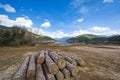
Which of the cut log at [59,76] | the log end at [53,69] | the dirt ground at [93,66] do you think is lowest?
the dirt ground at [93,66]

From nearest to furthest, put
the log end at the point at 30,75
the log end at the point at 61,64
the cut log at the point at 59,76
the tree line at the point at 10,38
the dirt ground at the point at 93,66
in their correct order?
the cut log at the point at 59,76 < the log end at the point at 30,75 < the log end at the point at 61,64 < the dirt ground at the point at 93,66 < the tree line at the point at 10,38

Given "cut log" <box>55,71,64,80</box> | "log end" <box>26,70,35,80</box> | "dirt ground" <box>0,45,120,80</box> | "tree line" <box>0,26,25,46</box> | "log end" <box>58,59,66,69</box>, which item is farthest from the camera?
"tree line" <box>0,26,25,46</box>

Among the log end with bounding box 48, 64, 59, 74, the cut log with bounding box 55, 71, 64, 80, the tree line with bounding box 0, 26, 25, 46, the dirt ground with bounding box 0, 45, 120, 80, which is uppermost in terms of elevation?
the tree line with bounding box 0, 26, 25, 46

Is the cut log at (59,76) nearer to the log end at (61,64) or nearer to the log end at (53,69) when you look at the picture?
the log end at (53,69)

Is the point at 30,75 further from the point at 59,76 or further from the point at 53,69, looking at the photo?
the point at 59,76

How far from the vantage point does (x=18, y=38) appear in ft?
105

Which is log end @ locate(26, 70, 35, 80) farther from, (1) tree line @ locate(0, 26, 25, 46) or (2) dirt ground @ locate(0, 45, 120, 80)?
(1) tree line @ locate(0, 26, 25, 46)

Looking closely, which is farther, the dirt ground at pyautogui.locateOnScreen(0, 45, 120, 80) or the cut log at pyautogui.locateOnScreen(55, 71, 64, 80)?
the dirt ground at pyautogui.locateOnScreen(0, 45, 120, 80)

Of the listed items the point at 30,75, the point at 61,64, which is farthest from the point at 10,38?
the point at 61,64

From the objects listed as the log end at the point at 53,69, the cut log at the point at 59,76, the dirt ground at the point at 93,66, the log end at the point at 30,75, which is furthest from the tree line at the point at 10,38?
the cut log at the point at 59,76

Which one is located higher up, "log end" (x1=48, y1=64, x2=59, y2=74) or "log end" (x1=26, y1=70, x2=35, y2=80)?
"log end" (x1=48, y1=64, x2=59, y2=74)

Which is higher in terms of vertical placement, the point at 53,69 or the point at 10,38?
the point at 10,38

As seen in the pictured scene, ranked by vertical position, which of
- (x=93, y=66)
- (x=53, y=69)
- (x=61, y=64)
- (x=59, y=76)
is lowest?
(x=93, y=66)

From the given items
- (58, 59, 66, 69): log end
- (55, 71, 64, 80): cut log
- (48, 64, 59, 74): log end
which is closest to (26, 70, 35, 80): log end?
(48, 64, 59, 74): log end
